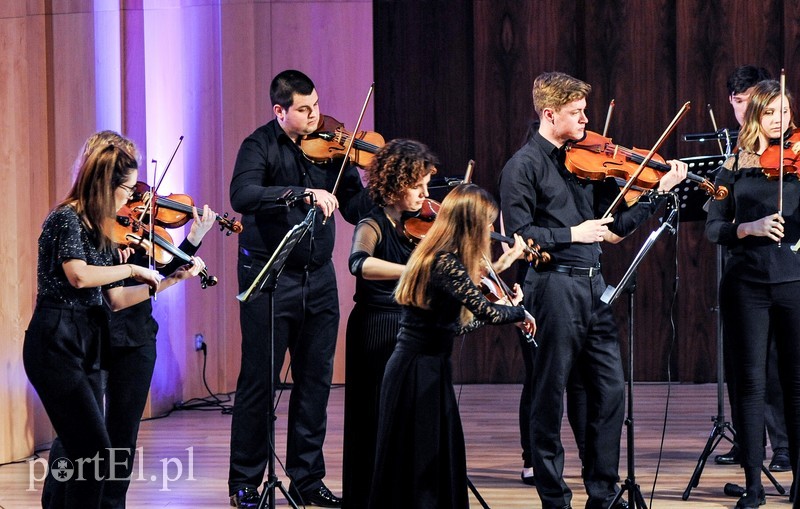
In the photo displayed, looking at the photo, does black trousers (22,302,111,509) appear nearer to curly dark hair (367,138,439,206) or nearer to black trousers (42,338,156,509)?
black trousers (42,338,156,509)

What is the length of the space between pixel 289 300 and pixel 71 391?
3.94 feet

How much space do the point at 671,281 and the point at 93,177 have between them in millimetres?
4407

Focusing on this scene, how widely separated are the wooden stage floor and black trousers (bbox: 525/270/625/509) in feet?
0.99

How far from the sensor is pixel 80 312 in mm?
3230

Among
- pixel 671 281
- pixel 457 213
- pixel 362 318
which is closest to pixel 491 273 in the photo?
pixel 457 213

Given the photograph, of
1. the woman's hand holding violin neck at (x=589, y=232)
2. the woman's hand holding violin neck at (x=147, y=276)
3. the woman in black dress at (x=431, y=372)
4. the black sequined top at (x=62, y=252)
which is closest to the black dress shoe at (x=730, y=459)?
the woman's hand holding violin neck at (x=589, y=232)

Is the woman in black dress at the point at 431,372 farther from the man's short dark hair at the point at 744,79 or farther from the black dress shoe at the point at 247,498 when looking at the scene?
the man's short dark hair at the point at 744,79

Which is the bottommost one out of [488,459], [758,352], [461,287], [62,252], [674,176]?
[488,459]

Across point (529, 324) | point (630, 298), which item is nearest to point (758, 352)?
point (630, 298)

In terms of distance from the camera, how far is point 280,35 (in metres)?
6.67

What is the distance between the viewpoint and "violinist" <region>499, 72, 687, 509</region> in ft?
12.5

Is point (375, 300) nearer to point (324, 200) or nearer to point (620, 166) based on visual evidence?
point (324, 200)

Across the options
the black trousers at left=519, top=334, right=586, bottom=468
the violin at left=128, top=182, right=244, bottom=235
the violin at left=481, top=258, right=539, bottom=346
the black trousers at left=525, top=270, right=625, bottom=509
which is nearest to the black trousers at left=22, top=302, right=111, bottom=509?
the violin at left=128, top=182, right=244, bottom=235

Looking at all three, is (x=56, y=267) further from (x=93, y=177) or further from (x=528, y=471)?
(x=528, y=471)
